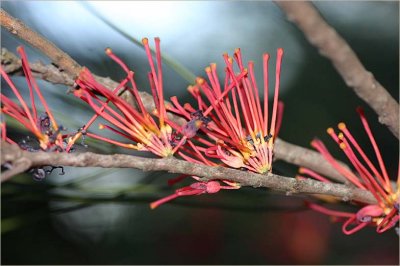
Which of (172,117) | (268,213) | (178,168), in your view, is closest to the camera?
(178,168)

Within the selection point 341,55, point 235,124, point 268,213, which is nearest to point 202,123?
point 235,124

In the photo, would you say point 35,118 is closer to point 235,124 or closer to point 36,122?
point 36,122

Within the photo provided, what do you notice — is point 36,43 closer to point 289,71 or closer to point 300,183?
point 300,183

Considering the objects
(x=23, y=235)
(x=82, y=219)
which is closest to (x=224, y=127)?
(x=23, y=235)

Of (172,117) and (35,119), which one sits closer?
(35,119)

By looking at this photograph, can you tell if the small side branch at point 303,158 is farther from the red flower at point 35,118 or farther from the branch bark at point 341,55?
the red flower at point 35,118

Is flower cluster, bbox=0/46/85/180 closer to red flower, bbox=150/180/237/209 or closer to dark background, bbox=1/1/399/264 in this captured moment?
red flower, bbox=150/180/237/209

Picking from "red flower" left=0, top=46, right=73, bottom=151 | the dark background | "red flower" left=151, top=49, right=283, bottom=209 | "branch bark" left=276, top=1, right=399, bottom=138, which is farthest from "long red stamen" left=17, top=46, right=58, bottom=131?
the dark background
